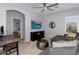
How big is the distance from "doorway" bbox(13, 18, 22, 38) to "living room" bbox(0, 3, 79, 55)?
18 millimetres

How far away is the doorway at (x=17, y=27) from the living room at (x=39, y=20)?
0.06ft

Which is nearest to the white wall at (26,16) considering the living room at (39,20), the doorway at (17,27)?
the living room at (39,20)

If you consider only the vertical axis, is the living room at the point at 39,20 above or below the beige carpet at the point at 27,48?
above

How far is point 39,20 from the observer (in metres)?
1.79

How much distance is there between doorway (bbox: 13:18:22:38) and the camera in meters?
1.67

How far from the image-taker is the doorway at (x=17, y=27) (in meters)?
1.67

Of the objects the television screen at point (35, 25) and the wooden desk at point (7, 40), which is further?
the television screen at point (35, 25)

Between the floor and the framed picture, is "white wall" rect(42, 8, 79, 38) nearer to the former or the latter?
the framed picture

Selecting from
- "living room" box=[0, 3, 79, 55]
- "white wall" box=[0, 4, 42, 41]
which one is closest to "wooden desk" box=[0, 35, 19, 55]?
"living room" box=[0, 3, 79, 55]

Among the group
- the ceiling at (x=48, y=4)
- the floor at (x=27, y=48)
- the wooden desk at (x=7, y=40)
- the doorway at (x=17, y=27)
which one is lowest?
the floor at (x=27, y=48)

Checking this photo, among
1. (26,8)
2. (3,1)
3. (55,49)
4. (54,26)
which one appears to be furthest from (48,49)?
(3,1)

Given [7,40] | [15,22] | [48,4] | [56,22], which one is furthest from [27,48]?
[48,4]

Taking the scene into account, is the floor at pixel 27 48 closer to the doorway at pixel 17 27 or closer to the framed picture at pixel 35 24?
the doorway at pixel 17 27

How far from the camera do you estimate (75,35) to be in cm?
172
